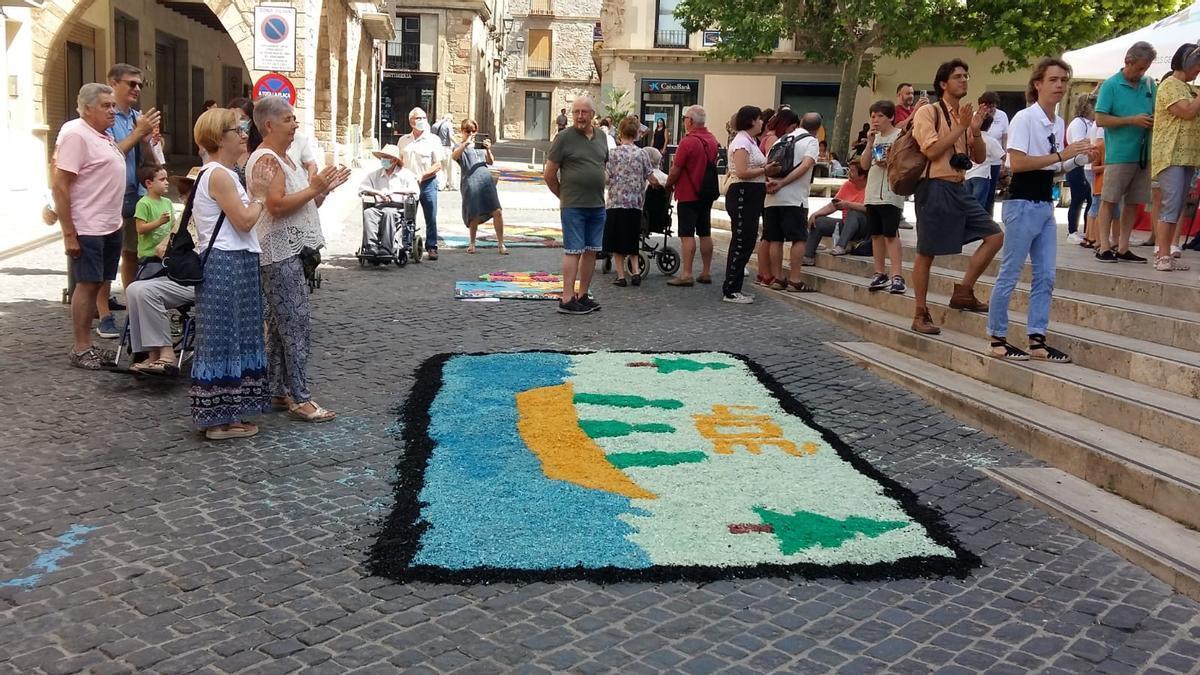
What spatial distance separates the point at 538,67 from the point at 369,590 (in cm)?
6420

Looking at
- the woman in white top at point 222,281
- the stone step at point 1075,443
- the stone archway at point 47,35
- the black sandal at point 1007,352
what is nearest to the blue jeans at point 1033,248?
the black sandal at point 1007,352

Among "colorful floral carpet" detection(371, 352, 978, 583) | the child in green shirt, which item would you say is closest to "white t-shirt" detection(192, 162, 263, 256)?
"colorful floral carpet" detection(371, 352, 978, 583)

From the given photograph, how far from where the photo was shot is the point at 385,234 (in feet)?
40.1

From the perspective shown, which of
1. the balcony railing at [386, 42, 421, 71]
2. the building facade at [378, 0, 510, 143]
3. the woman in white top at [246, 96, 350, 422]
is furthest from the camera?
the balcony railing at [386, 42, 421, 71]

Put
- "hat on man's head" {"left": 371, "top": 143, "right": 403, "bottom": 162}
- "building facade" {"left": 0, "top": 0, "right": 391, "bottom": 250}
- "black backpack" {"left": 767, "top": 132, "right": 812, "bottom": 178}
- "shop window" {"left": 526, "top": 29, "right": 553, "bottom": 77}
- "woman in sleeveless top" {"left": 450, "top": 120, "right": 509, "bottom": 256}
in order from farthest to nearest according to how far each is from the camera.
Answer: "shop window" {"left": 526, "top": 29, "right": 553, "bottom": 77} < "building facade" {"left": 0, "top": 0, "right": 391, "bottom": 250} < "woman in sleeveless top" {"left": 450, "top": 120, "right": 509, "bottom": 256} < "hat on man's head" {"left": 371, "top": 143, "right": 403, "bottom": 162} < "black backpack" {"left": 767, "top": 132, "right": 812, "bottom": 178}

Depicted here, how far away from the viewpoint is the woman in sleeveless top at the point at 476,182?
13.4 m

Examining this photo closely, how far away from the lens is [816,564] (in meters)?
4.25

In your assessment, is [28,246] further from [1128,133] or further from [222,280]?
[1128,133]

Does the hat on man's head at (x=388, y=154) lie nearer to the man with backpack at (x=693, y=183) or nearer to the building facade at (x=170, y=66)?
the building facade at (x=170, y=66)

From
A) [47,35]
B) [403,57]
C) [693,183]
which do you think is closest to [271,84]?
[693,183]

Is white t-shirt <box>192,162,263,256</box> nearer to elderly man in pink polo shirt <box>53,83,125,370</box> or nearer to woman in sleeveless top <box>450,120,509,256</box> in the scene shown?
elderly man in pink polo shirt <box>53,83,125,370</box>

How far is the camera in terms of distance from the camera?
22.9ft

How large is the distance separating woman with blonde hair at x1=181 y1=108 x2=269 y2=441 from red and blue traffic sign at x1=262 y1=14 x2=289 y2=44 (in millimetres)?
6811

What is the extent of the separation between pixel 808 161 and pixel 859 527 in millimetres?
5931
